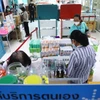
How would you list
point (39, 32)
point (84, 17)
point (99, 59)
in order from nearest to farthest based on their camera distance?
point (99, 59)
point (39, 32)
point (84, 17)

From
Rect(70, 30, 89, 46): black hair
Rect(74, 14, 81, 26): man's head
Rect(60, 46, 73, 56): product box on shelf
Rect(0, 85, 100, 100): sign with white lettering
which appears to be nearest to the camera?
Rect(0, 85, 100, 100): sign with white lettering

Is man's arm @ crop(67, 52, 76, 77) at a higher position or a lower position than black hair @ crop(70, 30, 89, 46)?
lower

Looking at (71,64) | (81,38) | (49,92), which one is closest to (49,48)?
(71,64)

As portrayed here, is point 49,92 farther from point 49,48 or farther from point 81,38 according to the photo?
point 49,48

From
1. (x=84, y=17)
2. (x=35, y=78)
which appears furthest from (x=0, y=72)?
(x=84, y=17)

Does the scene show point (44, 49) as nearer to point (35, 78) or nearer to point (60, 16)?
point (35, 78)

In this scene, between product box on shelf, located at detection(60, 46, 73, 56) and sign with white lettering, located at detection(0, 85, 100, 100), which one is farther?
product box on shelf, located at detection(60, 46, 73, 56)

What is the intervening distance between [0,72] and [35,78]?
1.53 ft

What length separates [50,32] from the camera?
18.0ft

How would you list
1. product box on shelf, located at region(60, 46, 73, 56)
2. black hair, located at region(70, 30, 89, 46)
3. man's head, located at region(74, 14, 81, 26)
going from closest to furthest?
black hair, located at region(70, 30, 89, 46) → product box on shelf, located at region(60, 46, 73, 56) → man's head, located at region(74, 14, 81, 26)

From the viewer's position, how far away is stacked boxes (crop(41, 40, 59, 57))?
7.98 ft

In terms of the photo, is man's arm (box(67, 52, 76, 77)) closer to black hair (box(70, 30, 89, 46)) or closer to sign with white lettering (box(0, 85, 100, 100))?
black hair (box(70, 30, 89, 46))

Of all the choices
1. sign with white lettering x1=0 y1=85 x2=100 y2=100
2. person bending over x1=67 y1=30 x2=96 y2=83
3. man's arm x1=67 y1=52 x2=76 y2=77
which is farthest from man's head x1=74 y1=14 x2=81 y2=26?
sign with white lettering x1=0 y1=85 x2=100 y2=100

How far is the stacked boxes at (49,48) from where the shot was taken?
243 cm
